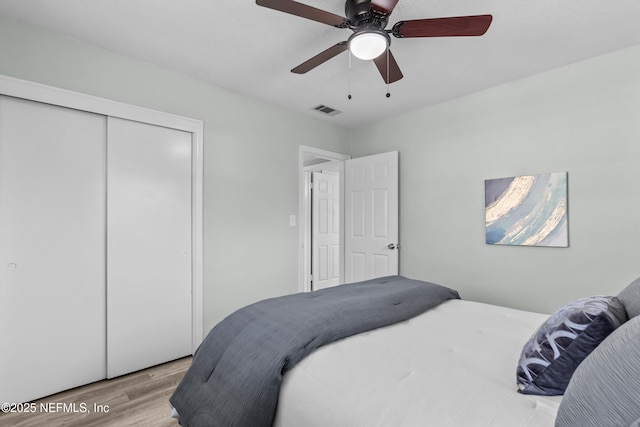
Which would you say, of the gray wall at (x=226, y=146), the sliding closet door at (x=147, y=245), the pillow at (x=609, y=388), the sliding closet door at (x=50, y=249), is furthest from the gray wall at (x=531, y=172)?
the sliding closet door at (x=50, y=249)

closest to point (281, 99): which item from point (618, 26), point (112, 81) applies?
point (112, 81)

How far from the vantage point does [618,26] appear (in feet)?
7.03

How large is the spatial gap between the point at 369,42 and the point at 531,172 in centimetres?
203

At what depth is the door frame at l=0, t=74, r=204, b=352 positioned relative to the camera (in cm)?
214

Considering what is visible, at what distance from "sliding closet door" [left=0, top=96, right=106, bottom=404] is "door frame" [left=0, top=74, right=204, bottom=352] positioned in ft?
0.22

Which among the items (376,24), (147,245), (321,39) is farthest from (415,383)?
(147,245)

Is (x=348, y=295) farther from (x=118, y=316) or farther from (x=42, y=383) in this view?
(x=42, y=383)

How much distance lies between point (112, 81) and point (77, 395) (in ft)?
7.67

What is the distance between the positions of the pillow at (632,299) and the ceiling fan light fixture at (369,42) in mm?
1593

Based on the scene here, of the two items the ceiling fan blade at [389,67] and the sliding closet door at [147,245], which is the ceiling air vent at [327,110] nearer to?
the ceiling fan blade at [389,67]

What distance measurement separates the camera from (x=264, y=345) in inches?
55.2

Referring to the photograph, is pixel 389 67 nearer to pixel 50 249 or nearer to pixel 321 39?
pixel 321 39

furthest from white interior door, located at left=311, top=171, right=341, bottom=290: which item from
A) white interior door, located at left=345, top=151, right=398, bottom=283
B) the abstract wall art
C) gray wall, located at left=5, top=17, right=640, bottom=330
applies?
the abstract wall art

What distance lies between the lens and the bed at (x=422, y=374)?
0.77 meters
